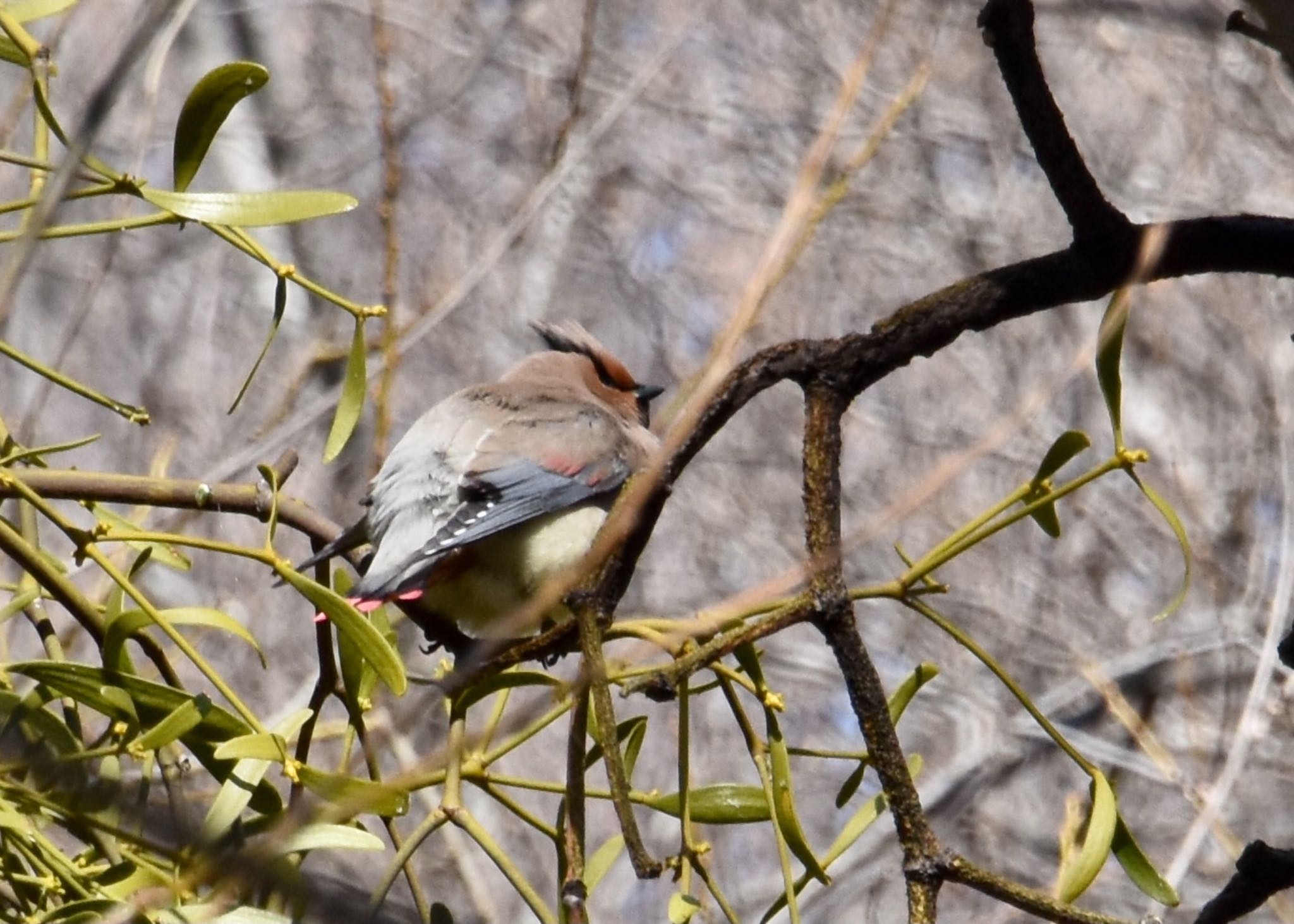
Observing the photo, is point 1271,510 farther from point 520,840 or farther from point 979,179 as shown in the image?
point 520,840

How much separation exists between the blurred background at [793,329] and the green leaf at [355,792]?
3652mm

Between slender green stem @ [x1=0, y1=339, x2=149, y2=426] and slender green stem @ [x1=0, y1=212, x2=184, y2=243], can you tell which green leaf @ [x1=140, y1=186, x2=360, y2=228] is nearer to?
slender green stem @ [x1=0, y1=212, x2=184, y2=243]

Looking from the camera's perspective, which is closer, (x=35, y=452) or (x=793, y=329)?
(x=35, y=452)

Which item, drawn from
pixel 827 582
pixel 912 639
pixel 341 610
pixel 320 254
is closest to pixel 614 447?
pixel 341 610

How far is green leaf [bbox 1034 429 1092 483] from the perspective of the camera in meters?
1.43

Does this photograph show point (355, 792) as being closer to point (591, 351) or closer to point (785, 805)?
point (785, 805)

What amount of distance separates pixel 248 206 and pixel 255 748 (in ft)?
1.66

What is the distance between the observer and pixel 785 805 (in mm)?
1450

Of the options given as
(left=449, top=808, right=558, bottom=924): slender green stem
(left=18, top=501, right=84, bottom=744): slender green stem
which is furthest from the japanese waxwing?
(left=449, top=808, right=558, bottom=924): slender green stem

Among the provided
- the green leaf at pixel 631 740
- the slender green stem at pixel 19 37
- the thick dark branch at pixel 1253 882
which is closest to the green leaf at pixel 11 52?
the slender green stem at pixel 19 37

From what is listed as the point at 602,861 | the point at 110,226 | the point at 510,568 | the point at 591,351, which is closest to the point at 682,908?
the point at 602,861

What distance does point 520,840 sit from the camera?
216 inches

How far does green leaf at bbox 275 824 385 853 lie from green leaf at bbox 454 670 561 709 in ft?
0.74

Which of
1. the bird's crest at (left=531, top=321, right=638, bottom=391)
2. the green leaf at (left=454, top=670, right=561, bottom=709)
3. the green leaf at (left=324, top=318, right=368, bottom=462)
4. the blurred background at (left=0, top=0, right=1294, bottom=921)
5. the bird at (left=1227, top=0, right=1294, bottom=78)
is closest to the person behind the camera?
the bird at (left=1227, top=0, right=1294, bottom=78)
